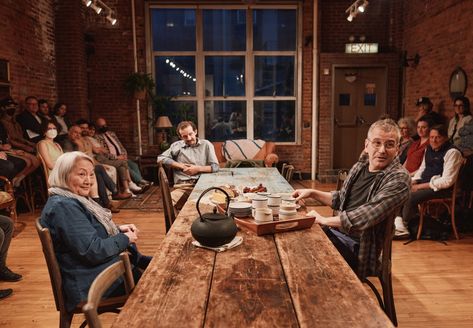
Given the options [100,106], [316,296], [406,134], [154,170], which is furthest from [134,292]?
[100,106]

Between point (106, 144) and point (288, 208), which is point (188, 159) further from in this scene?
point (106, 144)

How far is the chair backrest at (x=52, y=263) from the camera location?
5.47 ft

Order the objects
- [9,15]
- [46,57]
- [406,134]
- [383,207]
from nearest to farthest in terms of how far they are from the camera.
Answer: [383,207]
[406,134]
[9,15]
[46,57]

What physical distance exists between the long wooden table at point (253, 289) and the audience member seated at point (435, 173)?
2544 millimetres

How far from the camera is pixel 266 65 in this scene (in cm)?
817

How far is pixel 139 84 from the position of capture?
295 inches

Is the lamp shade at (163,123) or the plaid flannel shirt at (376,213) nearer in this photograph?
the plaid flannel shirt at (376,213)

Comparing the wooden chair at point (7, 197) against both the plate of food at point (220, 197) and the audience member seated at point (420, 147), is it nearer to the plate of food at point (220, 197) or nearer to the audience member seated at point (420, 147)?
the plate of food at point (220, 197)

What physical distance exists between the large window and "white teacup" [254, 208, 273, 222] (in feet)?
20.3

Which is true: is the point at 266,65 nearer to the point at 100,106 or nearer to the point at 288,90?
the point at 288,90

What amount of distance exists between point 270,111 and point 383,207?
6313 millimetres

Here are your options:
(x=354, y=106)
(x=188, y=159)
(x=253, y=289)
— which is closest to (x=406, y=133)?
(x=354, y=106)

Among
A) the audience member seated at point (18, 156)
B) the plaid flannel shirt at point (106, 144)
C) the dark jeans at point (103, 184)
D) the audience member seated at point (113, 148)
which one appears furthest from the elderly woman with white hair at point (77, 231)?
the audience member seated at point (113, 148)

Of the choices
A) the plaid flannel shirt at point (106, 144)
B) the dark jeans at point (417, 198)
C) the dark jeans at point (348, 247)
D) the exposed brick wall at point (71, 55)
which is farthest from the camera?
the exposed brick wall at point (71, 55)
